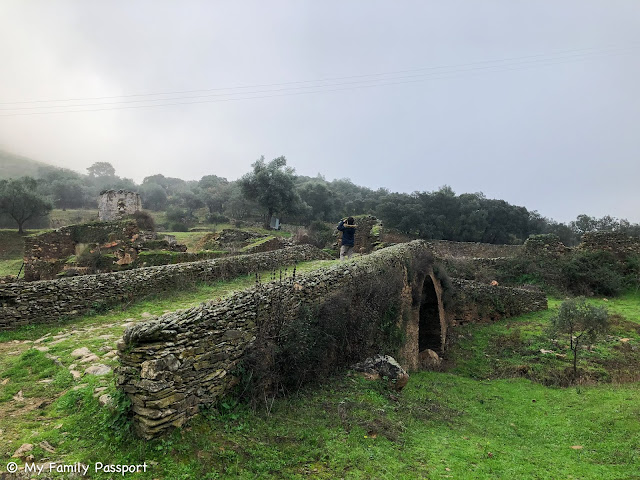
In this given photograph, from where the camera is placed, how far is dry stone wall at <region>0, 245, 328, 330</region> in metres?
8.05

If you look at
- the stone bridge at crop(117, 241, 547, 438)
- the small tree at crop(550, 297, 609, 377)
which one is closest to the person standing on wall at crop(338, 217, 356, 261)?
the stone bridge at crop(117, 241, 547, 438)

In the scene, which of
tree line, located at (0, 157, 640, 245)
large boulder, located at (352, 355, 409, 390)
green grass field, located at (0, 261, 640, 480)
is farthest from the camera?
tree line, located at (0, 157, 640, 245)

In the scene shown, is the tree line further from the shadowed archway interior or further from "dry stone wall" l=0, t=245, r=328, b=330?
"dry stone wall" l=0, t=245, r=328, b=330

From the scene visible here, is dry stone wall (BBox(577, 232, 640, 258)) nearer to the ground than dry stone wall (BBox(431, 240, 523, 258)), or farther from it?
farther from it

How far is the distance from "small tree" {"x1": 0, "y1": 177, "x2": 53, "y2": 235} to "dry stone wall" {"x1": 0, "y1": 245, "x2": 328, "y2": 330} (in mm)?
31141

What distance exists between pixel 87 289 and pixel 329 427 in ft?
24.0

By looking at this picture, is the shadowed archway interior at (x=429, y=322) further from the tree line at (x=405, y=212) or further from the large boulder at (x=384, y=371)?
the tree line at (x=405, y=212)

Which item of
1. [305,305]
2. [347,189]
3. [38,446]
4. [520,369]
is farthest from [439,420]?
[347,189]

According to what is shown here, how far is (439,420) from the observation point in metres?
7.77

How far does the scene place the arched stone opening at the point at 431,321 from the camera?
1745cm

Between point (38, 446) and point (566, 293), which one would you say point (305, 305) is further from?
point (566, 293)

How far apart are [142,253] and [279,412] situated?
11.8m

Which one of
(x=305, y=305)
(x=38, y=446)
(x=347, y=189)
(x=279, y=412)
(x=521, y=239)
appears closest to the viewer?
(x=38, y=446)

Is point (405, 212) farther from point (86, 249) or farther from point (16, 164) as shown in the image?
point (16, 164)
